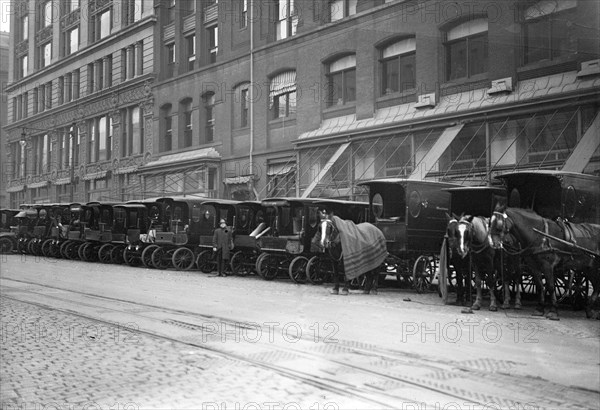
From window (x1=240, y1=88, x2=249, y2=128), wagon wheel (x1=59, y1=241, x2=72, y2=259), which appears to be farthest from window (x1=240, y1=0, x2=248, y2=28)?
wagon wheel (x1=59, y1=241, x2=72, y2=259)

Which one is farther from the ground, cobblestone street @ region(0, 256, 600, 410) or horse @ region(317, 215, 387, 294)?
horse @ region(317, 215, 387, 294)

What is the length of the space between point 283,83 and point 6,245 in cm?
1725

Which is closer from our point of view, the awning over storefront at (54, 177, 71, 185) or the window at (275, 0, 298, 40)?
the window at (275, 0, 298, 40)

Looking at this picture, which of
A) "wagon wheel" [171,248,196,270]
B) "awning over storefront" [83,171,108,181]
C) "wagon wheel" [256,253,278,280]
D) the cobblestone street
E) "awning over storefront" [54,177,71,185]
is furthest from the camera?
"awning over storefront" [54,177,71,185]

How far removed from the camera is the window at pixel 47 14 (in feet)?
71.8

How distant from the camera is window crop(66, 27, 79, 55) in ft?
80.5

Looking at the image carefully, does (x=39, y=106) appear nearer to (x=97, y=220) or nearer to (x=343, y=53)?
(x=97, y=220)

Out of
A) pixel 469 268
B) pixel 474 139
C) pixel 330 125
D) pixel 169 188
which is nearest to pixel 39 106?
pixel 169 188

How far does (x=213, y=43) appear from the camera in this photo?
27.1m

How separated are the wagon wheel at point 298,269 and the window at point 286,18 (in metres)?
12.2

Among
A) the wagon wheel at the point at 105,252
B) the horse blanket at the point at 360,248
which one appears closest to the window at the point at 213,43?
the wagon wheel at the point at 105,252

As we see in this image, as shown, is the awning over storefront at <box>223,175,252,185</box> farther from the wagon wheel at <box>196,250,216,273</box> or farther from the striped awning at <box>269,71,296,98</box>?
the wagon wheel at <box>196,250,216,273</box>

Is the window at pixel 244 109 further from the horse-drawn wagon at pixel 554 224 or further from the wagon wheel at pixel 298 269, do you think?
the horse-drawn wagon at pixel 554 224

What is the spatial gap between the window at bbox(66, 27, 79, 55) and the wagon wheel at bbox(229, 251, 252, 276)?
11723 millimetres
